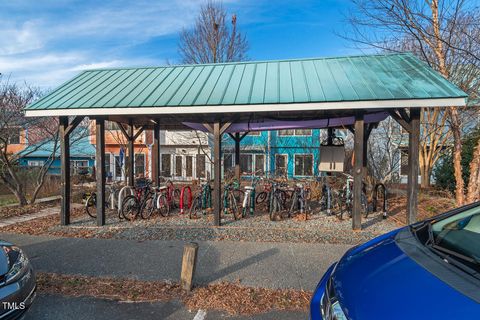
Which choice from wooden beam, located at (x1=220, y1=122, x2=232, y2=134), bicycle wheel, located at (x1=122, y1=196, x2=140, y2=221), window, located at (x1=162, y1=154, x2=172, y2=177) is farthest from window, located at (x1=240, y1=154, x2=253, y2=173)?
wooden beam, located at (x1=220, y1=122, x2=232, y2=134)

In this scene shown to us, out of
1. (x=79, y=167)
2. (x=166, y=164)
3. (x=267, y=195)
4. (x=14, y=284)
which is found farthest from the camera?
(x=166, y=164)

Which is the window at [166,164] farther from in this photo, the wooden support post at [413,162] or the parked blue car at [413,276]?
the parked blue car at [413,276]

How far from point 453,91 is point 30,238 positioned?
883 centimetres

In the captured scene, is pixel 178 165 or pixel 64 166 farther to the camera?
pixel 178 165

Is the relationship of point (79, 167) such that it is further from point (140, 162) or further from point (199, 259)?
point (199, 259)

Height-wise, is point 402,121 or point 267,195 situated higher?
point 402,121

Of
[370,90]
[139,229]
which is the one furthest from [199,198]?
[370,90]

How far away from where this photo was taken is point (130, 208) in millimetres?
7133

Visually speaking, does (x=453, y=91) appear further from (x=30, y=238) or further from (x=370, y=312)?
(x=30, y=238)

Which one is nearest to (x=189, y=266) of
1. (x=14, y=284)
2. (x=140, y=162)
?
(x=14, y=284)

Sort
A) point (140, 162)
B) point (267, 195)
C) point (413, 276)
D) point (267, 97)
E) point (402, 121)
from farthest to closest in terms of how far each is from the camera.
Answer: point (140, 162), point (267, 195), point (267, 97), point (402, 121), point (413, 276)

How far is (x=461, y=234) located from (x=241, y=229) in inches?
177

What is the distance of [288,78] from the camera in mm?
6660

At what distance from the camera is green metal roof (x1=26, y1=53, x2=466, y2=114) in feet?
18.2
